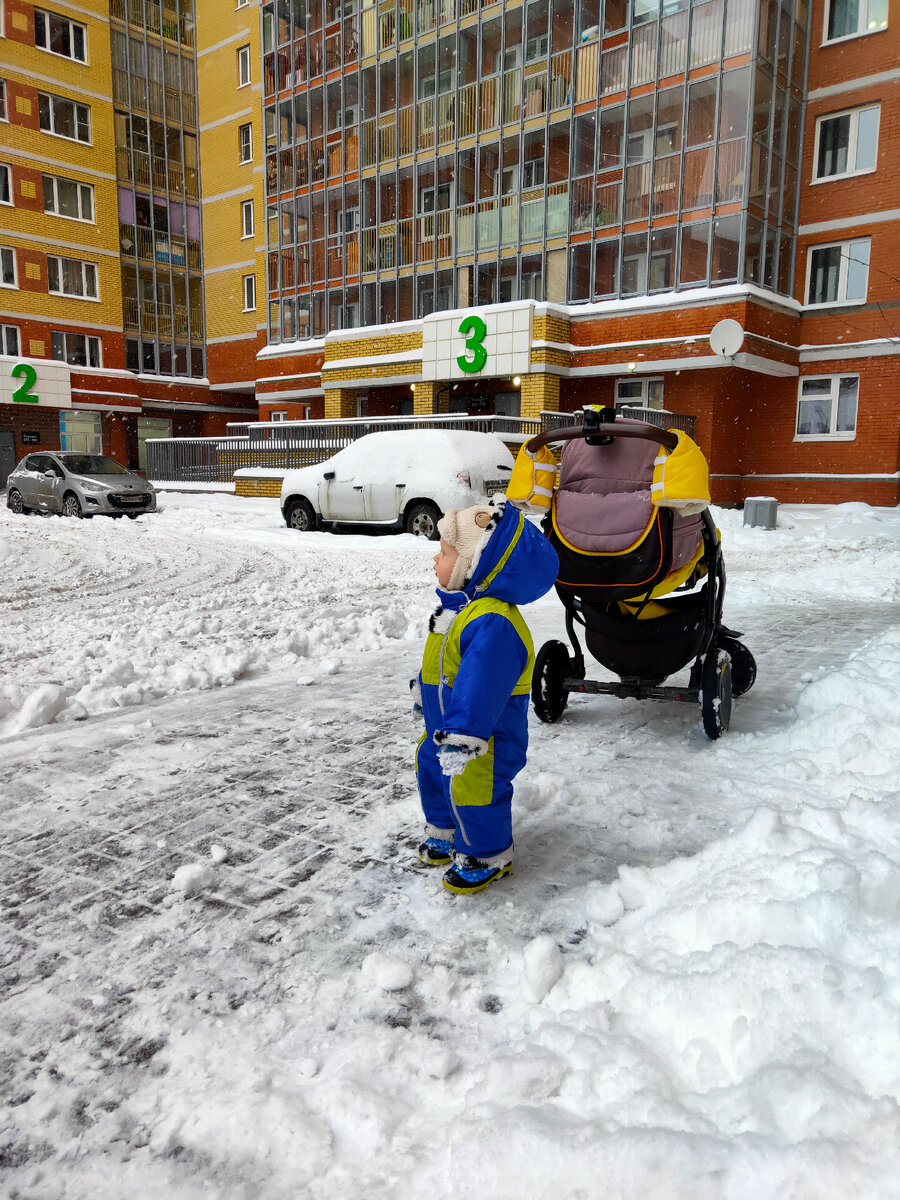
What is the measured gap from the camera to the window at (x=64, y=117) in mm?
32219

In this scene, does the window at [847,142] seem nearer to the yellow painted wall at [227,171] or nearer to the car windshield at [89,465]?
the car windshield at [89,465]

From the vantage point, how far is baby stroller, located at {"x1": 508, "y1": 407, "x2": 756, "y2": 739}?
13.3ft

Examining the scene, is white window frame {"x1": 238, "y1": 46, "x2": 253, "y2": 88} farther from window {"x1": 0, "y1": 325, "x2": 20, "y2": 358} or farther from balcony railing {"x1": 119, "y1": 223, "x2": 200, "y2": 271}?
window {"x1": 0, "y1": 325, "x2": 20, "y2": 358}

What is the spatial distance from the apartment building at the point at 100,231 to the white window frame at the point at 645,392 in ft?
73.3

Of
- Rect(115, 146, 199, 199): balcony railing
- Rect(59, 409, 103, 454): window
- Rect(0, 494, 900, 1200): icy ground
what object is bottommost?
Rect(0, 494, 900, 1200): icy ground

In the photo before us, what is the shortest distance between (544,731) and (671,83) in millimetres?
22031

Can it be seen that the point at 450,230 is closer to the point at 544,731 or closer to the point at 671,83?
the point at 671,83

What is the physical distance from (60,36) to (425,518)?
32.0 m

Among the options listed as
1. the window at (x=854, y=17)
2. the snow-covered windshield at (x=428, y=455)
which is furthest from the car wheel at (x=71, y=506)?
the window at (x=854, y=17)

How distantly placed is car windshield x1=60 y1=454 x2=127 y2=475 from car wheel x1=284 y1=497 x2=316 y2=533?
505cm

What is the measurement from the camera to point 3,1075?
2012 mm

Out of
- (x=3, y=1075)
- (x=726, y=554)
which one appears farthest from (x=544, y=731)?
(x=726, y=554)

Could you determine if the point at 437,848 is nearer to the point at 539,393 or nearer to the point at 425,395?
the point at 539,393

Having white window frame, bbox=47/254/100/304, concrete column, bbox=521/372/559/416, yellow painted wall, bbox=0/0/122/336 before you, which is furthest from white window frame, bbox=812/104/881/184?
white window frame, bbox=47/254/100/304
